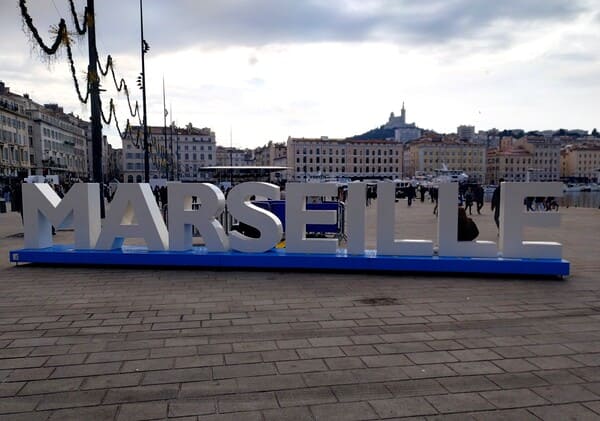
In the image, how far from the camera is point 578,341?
496cm

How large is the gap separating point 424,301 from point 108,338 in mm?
3979

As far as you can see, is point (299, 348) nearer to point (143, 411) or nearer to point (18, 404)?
point (143, 411)

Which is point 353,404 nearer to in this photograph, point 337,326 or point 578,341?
point 337,326

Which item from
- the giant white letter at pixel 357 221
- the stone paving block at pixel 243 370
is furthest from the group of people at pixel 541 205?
the stone paving block at pixel 243 370

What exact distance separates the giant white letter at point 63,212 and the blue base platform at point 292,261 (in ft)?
0.93

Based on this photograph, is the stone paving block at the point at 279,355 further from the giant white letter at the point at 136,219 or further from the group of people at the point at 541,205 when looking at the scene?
the group of people at the point at 541,205

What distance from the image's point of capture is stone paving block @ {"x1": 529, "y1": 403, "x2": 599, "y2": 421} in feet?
11.1

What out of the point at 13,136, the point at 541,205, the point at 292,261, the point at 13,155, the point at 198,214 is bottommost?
the point at 292,261

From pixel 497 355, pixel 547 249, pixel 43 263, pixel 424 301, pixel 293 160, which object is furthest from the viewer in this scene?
pixel 293 160

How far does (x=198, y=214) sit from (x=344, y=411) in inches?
240

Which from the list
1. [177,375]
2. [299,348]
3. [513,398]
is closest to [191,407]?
[177,375]

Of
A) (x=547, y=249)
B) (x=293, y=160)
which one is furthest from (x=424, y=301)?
(x=293, y=160)

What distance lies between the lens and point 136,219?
29.9 ft

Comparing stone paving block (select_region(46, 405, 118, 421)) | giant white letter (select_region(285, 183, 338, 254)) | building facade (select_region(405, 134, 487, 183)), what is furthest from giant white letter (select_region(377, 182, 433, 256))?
building facade (select_region(405, 134, 487, 183))
